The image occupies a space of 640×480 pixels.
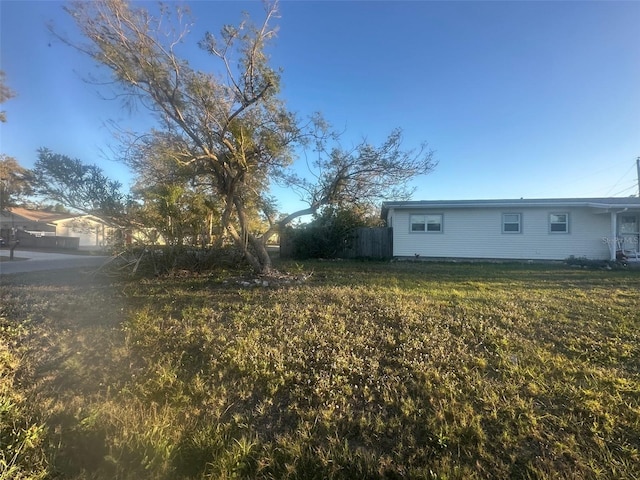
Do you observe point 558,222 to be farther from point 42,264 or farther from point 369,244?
point 42,264

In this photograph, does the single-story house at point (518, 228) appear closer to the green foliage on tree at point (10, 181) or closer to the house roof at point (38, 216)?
the green foliage on tree at point (10, 181)

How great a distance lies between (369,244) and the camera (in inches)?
626

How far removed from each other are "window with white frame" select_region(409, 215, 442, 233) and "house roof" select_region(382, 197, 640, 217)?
620 mm

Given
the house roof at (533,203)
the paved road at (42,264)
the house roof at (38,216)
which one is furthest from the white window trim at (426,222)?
the house roof at (38,216)

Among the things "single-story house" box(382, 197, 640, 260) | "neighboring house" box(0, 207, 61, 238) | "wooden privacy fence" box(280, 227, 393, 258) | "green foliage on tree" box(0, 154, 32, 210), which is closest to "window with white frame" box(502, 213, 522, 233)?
"single-story house" box(382, 197, 640, 260)

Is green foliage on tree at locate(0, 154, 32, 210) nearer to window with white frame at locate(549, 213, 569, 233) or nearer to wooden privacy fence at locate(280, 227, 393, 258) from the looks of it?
wooden privacy fence at locate(280, 227, 393, 258)

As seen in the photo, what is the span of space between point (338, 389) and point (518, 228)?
Result: 529 inches

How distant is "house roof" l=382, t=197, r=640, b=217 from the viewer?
12.5 metres

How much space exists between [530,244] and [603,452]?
1318 centimetres

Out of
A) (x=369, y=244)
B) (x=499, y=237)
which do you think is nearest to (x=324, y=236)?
(x=369, y=244)

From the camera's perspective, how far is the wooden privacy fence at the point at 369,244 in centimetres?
1569

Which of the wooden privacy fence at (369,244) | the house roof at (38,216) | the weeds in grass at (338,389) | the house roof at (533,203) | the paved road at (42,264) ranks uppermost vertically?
the house roof at (38,216)

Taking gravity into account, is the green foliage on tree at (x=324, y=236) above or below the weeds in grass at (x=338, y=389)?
above

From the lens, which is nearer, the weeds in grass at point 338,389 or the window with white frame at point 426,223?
the weeds in grass at point 338,389
